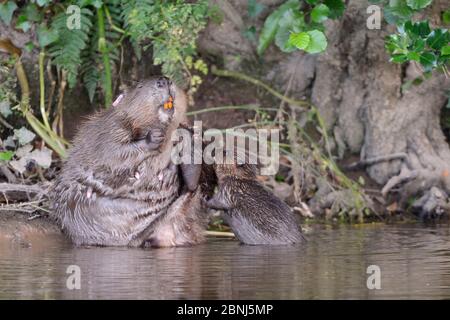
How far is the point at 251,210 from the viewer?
6.11 metres

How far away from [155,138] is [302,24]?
1390 millimetres

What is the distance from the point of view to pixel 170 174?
6.16 m

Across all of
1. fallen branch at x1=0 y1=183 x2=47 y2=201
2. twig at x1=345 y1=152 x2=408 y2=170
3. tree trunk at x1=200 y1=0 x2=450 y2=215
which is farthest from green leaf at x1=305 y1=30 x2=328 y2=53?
fallen branch at x1=0 y1=183 x2=47 y2=201

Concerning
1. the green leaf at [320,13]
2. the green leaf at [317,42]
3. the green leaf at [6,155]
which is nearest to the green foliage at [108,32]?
the green leaf at [6,155]

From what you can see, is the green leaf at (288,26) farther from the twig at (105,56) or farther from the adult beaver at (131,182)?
the twig at (105,56)

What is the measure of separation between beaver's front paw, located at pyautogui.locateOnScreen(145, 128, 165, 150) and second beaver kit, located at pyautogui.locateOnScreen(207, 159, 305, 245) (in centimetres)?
54

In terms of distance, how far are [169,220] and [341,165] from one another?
213 cm

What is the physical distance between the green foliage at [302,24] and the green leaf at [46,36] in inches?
57.5

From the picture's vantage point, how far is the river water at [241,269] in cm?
435

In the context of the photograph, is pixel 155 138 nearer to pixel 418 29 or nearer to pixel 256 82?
pixel 418 29

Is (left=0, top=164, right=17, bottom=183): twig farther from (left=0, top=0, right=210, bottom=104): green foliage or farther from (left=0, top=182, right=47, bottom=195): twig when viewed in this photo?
(left=0, top=0, right=210, bottom=104): green foliage

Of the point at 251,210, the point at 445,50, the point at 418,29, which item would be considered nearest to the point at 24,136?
the point at 251,210
